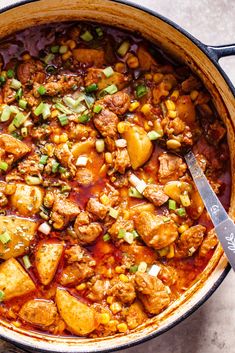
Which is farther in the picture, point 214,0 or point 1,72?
point 214,0

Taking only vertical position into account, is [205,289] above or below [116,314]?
above

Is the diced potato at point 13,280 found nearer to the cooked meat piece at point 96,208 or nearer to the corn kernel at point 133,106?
the cooked meat piece at point 96,208

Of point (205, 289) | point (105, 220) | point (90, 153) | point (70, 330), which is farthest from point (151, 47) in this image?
point (70, 330)

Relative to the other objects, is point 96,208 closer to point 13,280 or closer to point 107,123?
point 107,123

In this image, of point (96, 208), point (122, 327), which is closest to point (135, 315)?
point (122, 327)

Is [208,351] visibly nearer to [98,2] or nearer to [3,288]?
[3,288]
